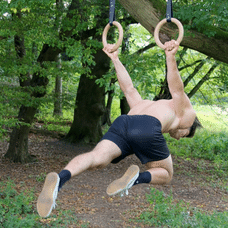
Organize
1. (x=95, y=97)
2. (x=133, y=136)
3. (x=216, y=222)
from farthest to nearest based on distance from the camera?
(x=95, y=97)
(x=216, y=222)
(x=133, y=136)

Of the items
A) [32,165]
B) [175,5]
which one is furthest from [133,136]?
[32,165]

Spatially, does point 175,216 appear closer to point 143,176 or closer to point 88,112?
point 143,176

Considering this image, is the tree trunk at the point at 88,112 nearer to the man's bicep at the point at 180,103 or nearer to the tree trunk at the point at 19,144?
the tree trunk at the point at 19,144

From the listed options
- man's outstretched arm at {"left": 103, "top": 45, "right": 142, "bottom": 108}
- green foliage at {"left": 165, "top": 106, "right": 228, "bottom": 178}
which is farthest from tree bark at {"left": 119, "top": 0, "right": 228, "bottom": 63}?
green foliage at {"left": 165, "top": 106, "right": 228, "bottom": 178}

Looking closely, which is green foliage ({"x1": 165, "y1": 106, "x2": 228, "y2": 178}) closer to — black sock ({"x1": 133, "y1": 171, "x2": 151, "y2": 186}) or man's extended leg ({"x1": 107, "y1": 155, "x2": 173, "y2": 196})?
man's extended leg ({"x1": 107, "y1": 155, "x2": 173, "y2": 196})

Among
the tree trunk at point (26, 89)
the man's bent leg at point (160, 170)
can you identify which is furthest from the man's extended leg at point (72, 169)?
the tree trunk at point (26, 89)

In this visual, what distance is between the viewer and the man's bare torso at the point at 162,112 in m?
3.01

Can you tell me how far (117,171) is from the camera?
29.0ft

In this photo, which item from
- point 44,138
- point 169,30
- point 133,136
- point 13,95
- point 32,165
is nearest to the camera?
point 133,136

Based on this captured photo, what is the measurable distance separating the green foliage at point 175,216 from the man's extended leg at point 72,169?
3237 millimetres

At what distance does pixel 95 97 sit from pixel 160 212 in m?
5.25

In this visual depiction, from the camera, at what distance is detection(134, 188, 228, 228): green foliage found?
18.1 feet

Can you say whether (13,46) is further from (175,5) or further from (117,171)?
(117,171)

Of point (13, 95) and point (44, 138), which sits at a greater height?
point (13, 95)
